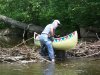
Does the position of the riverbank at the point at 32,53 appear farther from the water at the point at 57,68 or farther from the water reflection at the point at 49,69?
the water reflection at the point at 49,69

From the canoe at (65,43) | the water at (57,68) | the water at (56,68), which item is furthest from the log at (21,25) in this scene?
the water at (56,68)

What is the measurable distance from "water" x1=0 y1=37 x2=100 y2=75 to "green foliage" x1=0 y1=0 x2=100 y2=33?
358 inches

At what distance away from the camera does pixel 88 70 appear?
12570 mm

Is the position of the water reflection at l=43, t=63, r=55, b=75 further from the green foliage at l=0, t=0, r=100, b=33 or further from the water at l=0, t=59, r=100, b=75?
the green foliage at l=0, t=0, r=100, b=33

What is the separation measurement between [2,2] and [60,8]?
275 inches

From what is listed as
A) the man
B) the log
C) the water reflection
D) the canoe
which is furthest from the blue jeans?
the log

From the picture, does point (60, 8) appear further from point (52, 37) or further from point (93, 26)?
point (52, 37)

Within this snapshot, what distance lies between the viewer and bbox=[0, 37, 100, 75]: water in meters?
12.1

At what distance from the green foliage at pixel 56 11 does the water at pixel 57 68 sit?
9.09m

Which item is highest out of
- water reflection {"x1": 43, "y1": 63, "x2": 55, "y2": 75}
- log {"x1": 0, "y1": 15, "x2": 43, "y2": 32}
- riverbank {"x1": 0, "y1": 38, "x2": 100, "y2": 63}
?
log {"x1": 0, "y1": 15, "x2": 43, "y2": 32}

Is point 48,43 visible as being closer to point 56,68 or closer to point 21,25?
point 56,68

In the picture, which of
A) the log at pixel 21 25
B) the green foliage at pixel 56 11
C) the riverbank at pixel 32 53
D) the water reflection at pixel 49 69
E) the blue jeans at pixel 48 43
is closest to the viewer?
the water reflection at pixel 49 69

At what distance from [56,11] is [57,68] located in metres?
14.4

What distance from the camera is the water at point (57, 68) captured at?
477 inches
